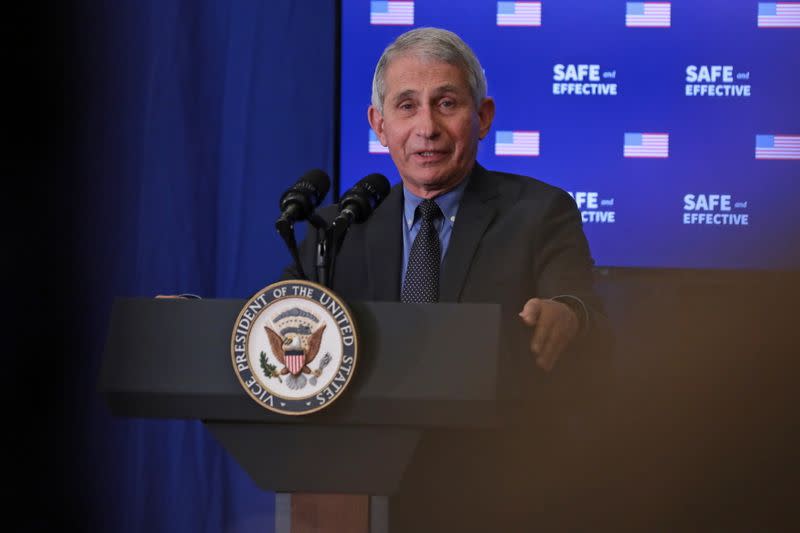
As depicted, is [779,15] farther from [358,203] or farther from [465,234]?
[358,203]

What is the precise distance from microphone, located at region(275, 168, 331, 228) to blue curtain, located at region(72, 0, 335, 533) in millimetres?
1772

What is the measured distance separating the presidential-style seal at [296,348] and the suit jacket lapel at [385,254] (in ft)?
2.36

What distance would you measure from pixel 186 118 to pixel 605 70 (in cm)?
134

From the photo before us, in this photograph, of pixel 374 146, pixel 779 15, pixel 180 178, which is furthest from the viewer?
pixel 180 178

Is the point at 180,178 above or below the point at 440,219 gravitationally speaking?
above

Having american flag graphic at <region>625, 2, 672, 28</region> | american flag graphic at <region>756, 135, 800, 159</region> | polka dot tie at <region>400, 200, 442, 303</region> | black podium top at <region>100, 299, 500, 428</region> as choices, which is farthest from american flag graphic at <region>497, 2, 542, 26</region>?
black podium top at <region>100, 299, 500, 428</region>

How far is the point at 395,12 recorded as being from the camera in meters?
2.68

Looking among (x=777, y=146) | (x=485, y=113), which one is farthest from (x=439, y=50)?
(x=777, y=146)

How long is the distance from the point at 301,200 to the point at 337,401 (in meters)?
0.28

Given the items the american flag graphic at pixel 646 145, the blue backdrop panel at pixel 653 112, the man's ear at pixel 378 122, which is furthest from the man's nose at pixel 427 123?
the american flag graphic at pixel 646 145

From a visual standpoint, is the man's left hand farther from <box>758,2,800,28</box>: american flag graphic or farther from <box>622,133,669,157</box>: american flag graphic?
<box>758,2,800,28</box>: american flag graphic

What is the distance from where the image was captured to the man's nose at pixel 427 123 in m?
1.79

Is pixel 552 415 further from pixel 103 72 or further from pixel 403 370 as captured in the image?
pixel 103 72

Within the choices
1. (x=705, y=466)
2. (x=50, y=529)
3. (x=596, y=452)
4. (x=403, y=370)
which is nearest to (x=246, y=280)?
(x=50, y=529)
